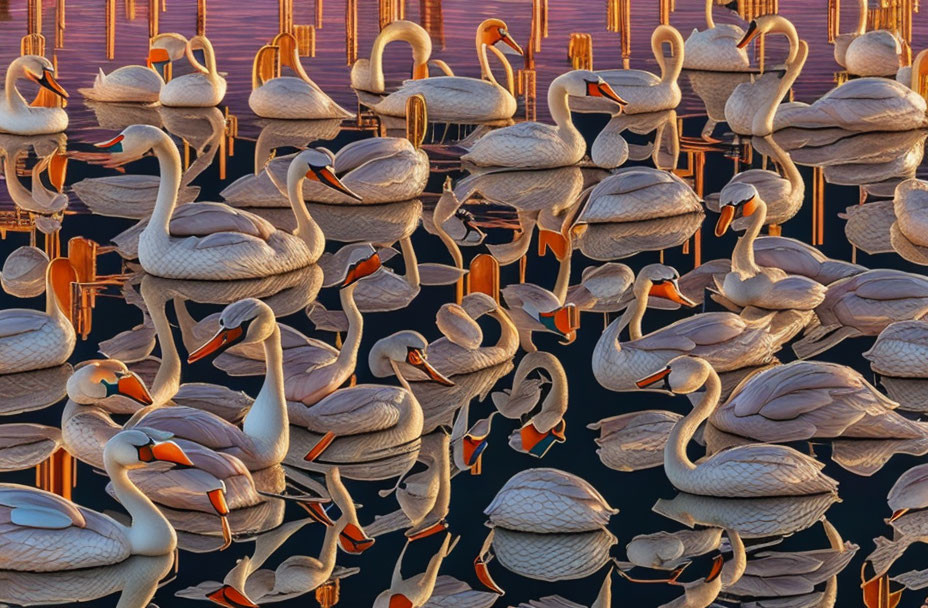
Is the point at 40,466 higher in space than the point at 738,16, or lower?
lower

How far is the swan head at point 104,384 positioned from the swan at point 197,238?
2.43 metres

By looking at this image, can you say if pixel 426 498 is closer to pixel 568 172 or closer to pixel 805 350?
pixel 805 350

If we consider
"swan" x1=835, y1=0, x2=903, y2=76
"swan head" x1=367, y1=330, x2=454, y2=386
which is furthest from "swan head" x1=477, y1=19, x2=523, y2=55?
"swan head" x1=367, y1=330, x2=454, y2=386

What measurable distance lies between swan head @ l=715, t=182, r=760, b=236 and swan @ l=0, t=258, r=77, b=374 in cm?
390

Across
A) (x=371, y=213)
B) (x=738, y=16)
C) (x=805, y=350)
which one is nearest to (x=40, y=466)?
(x=805, y=350)

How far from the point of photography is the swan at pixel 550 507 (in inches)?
288

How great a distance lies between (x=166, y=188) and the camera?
35.1ft

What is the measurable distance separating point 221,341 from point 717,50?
34.8 feet

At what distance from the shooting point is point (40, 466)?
795cm

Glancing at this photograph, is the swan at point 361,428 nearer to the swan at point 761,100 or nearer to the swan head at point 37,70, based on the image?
the swan head at point 37,70

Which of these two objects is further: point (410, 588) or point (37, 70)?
point (37, 70)

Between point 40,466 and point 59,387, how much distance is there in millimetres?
1137

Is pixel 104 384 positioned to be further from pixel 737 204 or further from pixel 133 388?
pixel 737 204

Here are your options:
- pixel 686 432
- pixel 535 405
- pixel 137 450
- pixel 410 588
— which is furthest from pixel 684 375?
pixel 137 450
